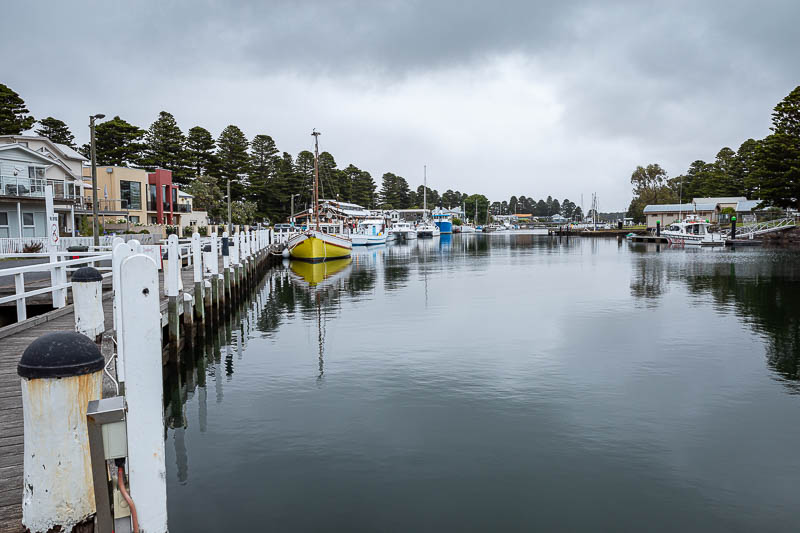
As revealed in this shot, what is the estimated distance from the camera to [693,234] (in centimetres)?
7550

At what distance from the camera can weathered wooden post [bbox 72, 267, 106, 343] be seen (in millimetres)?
8873

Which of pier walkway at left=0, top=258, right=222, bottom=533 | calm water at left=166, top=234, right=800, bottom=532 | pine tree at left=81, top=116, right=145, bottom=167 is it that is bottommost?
calm water at left=166, top=234, right=800, bottom=532

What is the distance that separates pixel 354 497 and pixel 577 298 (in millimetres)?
22038

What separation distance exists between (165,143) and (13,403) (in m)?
89.2

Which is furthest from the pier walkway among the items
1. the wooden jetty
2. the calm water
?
the calm water

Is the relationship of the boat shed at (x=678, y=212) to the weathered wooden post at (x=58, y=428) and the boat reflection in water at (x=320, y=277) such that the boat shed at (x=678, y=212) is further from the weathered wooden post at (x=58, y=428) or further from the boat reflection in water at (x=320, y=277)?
the weathered wooden post at (x=58, y=428)

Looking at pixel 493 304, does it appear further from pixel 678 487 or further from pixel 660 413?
pixel 678 487

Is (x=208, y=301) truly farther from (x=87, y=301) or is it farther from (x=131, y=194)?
(x=131, y=194)

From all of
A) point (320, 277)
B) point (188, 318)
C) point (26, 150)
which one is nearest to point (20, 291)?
point (188, 318)

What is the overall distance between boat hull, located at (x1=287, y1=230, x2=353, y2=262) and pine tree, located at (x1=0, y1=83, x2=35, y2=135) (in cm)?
3602

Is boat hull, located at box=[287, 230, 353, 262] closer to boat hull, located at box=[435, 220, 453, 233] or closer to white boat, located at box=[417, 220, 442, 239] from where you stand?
white boat, located at box=[417, 220, 442, 239]

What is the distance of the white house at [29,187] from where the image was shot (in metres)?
38.1

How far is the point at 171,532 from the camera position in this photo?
23.8ft

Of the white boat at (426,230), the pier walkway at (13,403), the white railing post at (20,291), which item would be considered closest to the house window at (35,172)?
the pier walkway at (13,403)
